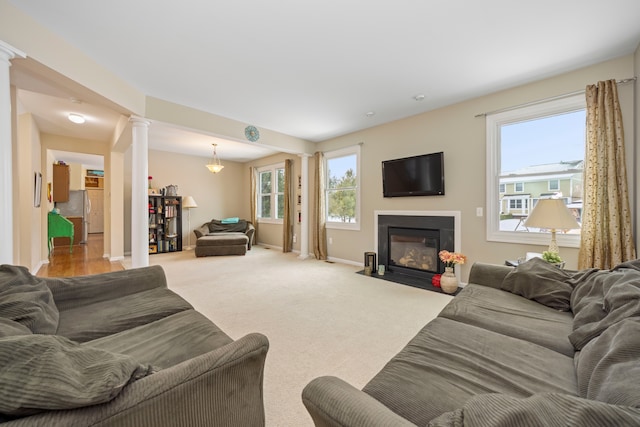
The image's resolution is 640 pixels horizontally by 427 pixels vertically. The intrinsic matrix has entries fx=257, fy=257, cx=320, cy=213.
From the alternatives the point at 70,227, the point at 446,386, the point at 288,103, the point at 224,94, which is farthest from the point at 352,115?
the point at 70,227

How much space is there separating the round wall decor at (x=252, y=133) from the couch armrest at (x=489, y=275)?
12.8ft

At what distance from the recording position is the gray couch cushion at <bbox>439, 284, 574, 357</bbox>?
4.29 ft

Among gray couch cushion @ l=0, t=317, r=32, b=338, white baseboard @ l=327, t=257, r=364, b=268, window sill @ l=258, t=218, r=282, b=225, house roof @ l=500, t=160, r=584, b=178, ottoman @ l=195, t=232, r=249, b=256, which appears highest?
house roof @ l=500, t=160, r=584, b=178

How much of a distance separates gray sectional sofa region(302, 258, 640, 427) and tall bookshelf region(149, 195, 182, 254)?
666cm

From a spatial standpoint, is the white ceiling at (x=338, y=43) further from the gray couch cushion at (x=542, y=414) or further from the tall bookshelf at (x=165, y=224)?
the tall bookshelf at (x=165, y=224)

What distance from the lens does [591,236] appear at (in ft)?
8.41

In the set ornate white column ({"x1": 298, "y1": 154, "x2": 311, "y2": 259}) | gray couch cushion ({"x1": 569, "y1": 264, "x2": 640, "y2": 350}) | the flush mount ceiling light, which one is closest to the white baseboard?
ornate white column ({"x1": 298, "y1": 154, "x2": 311, "y2": 259})

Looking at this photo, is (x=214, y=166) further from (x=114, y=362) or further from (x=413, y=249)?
(x=114, y=362)

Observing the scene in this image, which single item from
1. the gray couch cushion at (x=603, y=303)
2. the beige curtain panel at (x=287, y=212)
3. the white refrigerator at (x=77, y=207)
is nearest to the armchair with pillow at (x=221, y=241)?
the beige curtain panel at (x=287, y=212)

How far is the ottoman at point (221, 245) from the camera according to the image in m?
5.83

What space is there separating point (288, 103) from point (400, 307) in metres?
3.05

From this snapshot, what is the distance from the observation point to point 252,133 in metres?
4.57

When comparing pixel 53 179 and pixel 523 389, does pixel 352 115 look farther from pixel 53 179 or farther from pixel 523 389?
pixel 53 179

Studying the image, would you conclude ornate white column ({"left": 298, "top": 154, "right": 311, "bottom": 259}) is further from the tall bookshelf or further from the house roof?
the house roof
